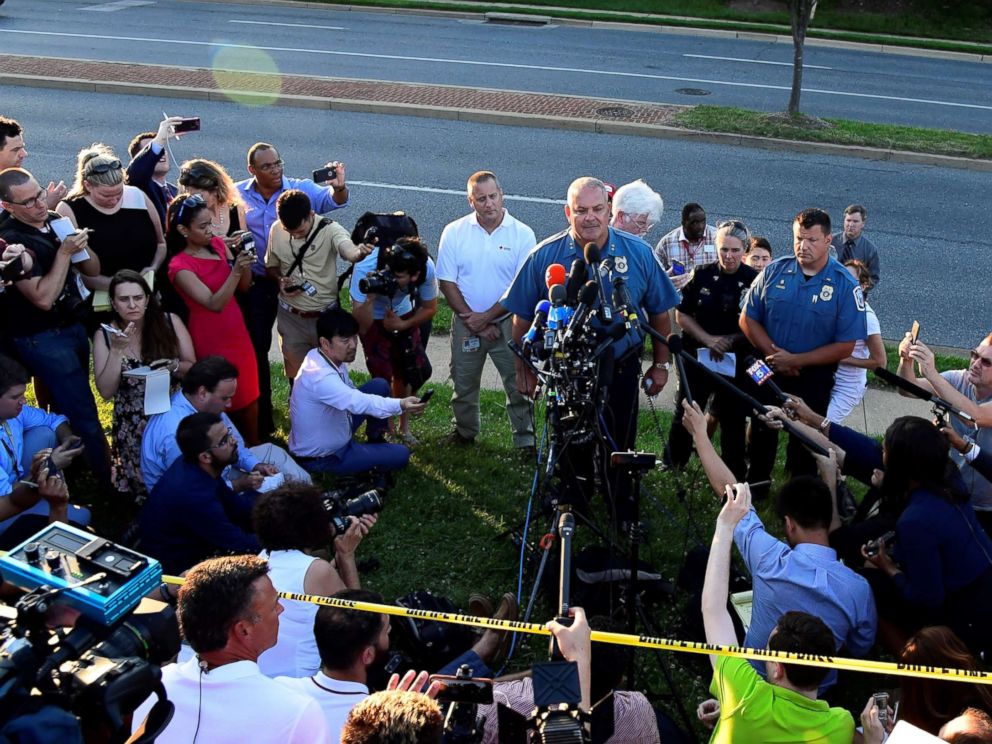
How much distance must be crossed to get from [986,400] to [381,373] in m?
4.02

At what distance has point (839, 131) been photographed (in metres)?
15.0

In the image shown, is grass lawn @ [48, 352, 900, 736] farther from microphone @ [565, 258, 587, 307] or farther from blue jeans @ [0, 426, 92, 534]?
microphone @ [565, 258, 587, 307]

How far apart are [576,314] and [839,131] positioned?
38.0 feet

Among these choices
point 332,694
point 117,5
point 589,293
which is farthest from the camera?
point 117,5

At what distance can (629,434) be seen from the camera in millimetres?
6238

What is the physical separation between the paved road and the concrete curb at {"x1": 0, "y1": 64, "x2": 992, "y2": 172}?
2.03m

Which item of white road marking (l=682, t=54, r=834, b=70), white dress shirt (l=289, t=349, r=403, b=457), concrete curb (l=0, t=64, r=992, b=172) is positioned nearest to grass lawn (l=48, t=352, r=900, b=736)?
white dress shirt (l=289, t=349, r=403, b=457)

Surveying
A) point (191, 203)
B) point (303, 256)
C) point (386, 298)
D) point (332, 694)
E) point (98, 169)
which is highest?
point (98, 169)

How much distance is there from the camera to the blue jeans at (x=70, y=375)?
610 cm

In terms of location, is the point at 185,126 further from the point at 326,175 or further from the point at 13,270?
the point at 13,270

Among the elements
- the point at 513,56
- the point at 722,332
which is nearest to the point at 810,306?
the point at 722,332

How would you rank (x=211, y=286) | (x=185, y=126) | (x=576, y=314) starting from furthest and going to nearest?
(x=185, y=126) < (x=211, y=286) < (x=576, y=314)

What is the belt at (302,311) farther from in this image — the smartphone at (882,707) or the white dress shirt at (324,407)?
the smartphone at (882,707)

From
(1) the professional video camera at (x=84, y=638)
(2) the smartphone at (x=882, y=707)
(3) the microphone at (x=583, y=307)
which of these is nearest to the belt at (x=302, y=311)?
(3) the microphone at (x=583, y=307)
